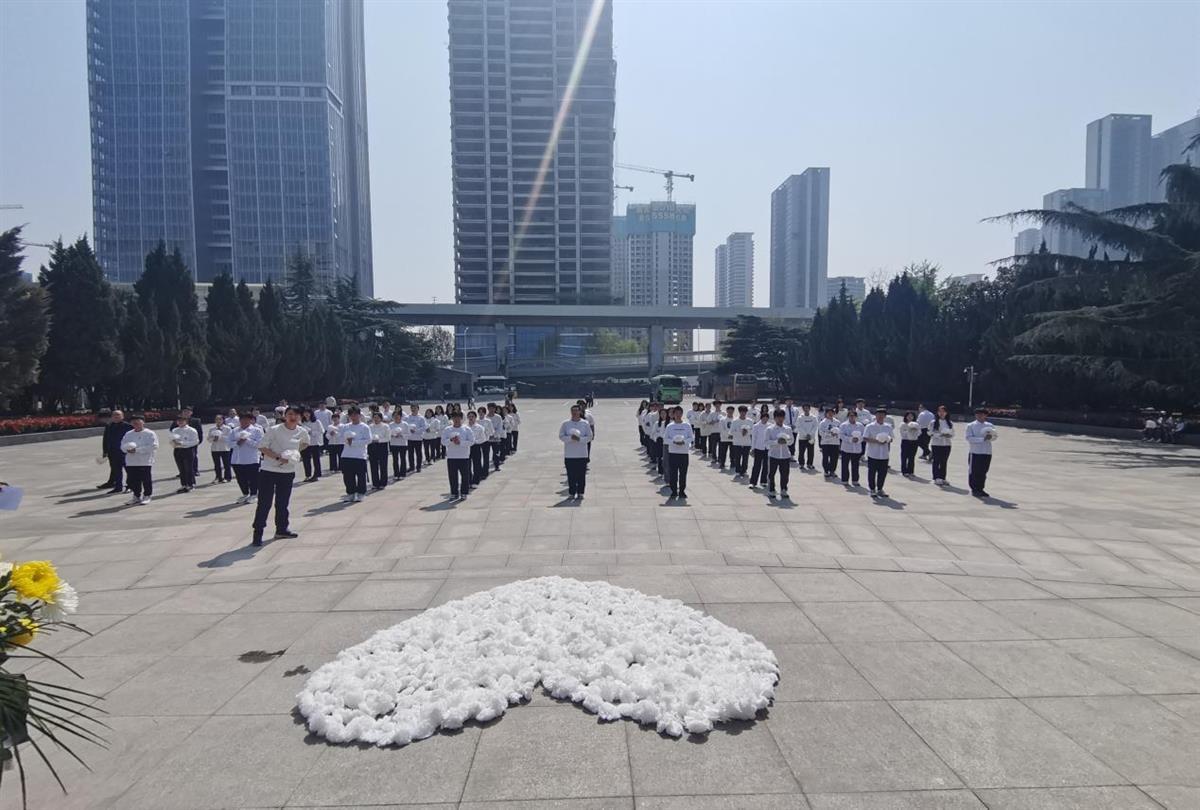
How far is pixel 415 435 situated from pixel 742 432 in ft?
24.4

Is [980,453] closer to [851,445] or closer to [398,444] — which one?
[851,445]

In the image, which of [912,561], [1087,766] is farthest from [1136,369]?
[1087,766]

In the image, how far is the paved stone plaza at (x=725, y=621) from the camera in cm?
350

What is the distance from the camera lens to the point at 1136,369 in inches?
995

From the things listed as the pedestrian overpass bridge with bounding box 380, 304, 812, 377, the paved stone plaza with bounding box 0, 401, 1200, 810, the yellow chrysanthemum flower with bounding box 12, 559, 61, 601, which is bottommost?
the paved stone plaza with bounding box 0, 401, 1200, 810

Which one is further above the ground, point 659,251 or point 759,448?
point 659,251

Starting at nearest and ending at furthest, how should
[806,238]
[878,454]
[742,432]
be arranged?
1. [878,454]
2. [742,432]
3. [806,238]

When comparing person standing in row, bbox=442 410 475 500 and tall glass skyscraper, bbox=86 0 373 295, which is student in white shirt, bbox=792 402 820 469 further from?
tall glass skyscraper, bbox=86 0 373 295

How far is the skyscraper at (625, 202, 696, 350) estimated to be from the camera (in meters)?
171

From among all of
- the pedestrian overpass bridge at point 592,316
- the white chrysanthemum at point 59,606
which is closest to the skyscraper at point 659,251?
the pedestrian overpass bridge at point 592,316

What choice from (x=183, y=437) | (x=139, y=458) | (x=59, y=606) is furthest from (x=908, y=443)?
(x=59, y=606)

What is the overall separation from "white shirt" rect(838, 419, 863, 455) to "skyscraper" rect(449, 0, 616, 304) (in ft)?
359

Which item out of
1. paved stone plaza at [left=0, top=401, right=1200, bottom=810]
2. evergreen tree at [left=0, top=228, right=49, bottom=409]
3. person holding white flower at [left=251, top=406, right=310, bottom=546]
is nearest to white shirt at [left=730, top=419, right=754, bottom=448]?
paved stone plaza at [left=0, top=401, right=1200, bottom=810]

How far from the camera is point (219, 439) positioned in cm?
1430
